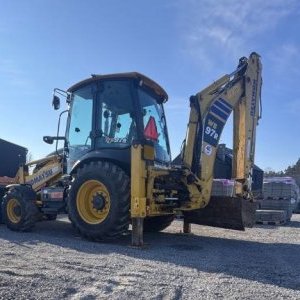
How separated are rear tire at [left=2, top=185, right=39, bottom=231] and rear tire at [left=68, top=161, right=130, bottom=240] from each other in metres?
1.38

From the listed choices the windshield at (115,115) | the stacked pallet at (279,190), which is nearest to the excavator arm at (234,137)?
the windshield at (115,115)

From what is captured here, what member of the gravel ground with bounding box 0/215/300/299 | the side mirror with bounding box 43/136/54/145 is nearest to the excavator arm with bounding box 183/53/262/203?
the gravel ground with bounding box 0/215/300/299

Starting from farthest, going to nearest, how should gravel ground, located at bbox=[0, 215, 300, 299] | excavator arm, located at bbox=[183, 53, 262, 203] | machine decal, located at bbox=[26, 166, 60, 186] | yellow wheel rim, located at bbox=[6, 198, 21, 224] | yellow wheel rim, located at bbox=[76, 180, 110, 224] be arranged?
1. machine decal, located at bbox=[26, 166, 60, 186]
2. yellow wheel rim, located at bbox=[6, 198, 21, 224]
3. excavator arm, located at bbox=[183, 53, 262, 203]
4. yellow wheel rim, located at bbox=[76, 180, 110, 224]
5. gravel ground, located at bbox=[0, 215, 300, 299]

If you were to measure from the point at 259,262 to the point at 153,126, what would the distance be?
135 inches

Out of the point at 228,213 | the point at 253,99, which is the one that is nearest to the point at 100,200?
the point at 228,213

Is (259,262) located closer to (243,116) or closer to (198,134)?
(198,134)

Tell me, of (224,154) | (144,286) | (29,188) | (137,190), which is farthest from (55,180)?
(224,154)

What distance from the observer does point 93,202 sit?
8.32 m

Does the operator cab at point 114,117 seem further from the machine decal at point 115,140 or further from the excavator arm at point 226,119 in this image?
the excavator arm at point 226,119

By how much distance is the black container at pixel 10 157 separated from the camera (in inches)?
504

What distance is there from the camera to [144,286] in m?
4.96

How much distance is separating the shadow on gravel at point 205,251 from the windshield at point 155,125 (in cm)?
177

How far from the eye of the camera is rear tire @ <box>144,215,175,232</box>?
10.2m

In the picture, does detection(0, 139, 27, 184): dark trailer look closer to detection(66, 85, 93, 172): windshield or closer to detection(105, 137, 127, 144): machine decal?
detection(66, 85, 93, 172): windshield
